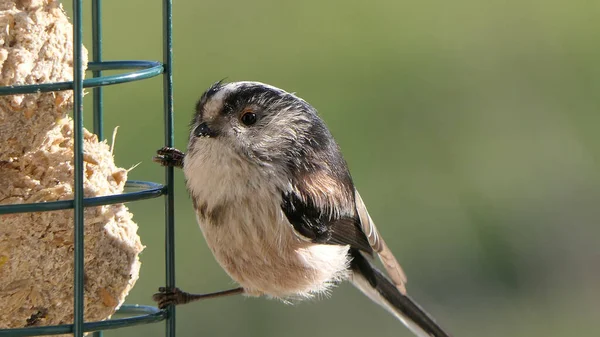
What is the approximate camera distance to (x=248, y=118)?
16.2 feet

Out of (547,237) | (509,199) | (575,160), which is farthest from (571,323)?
(575,160)

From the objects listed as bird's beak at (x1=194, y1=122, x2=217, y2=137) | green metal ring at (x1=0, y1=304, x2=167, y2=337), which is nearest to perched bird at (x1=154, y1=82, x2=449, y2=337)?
→ bird's beak at (x1=194, y1=122, x2=217, y2=137)

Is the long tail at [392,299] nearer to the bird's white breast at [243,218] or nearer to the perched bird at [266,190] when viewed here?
the perched bird at [266,190]

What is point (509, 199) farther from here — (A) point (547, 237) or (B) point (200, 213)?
(B) point (200, 213)

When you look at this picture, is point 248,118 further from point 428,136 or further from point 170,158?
point 428,136

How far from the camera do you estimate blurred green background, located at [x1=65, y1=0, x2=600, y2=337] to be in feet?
27.5

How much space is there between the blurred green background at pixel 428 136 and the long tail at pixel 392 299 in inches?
80.3

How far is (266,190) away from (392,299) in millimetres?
1436

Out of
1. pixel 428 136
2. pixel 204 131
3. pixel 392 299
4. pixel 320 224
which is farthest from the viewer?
pixel 428 136

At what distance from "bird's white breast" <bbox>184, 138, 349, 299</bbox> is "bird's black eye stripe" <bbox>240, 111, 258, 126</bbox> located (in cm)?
18

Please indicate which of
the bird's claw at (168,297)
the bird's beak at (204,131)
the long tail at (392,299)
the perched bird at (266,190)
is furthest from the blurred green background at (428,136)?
the bird's beak at (204,131)

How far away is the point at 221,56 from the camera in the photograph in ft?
35.7

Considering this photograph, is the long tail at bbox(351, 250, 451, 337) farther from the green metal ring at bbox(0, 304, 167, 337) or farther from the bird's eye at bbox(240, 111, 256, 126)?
the green metal ring at bbox(0, 304, 167, 337)

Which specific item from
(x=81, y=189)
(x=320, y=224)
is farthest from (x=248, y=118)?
(x=81, y=189)
